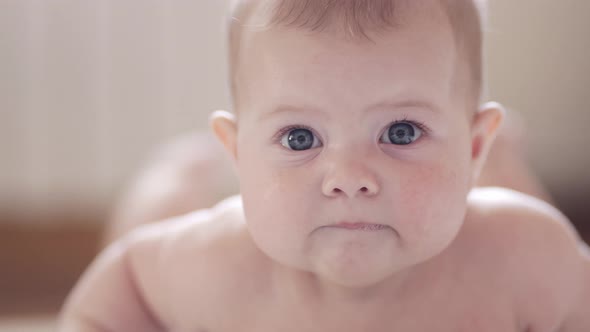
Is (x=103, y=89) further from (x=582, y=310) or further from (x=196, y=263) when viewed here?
(x=582, y=310)

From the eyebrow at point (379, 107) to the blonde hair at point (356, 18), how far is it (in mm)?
64

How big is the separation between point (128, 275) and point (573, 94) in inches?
56.0

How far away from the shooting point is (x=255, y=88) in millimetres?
789

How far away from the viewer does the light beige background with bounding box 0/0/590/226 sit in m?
1.88

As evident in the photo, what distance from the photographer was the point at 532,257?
90 centimetres

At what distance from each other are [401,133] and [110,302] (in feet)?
1.43

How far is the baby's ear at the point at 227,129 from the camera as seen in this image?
0.88 metres

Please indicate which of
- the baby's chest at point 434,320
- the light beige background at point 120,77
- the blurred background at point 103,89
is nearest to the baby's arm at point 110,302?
the baby's chest at point 434,320

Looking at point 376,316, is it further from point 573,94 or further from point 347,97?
point 573,94

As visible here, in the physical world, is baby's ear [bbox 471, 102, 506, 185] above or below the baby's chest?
above

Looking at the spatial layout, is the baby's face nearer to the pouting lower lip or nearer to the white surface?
the pouting lower lip

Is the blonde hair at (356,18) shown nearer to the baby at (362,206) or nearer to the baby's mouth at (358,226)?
the baby at (362,206)

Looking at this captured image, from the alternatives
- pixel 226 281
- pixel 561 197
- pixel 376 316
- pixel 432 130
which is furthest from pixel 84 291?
pixel 561 197

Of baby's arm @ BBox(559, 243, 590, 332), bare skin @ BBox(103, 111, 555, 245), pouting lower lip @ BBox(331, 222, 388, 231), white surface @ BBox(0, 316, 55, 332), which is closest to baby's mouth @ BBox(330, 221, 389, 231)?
pouting lower lip @ BBox(331, 222, 388, 231)
